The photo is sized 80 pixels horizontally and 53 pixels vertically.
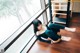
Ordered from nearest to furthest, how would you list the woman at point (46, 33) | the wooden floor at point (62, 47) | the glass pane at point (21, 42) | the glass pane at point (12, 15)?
the glass pane at point (12, 15)
the glass pane at point (21, 42)
the wooden floor at point (62, 47)
the woman at point (46, 33)

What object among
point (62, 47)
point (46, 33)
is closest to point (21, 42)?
point (46, 33)

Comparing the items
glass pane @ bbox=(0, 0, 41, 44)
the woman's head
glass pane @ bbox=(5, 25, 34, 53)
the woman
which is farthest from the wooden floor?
glass pane @ bbox=(0, 0, 41, 44)

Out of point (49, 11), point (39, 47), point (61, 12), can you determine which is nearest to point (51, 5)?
point (49, 11)

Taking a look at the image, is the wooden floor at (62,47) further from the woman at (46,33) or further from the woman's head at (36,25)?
the woman's head at (36,25)

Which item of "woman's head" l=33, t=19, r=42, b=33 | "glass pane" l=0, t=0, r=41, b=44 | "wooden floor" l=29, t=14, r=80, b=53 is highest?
"glass pane" l=0, t=0, r=41, b=44

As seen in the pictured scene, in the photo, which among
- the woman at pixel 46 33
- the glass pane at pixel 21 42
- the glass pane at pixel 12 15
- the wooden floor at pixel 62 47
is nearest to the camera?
the glass pane at pixel 12 15

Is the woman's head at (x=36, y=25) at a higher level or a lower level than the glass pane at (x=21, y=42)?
higher

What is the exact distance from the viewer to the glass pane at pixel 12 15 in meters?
1.73

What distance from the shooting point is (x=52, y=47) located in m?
2.35

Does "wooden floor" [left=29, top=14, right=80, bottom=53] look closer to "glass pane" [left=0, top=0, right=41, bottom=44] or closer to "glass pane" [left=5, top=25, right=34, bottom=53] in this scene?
"glass pane" [left=5, top=25, right=34, bottom=53]

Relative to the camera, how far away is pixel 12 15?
1922 mm

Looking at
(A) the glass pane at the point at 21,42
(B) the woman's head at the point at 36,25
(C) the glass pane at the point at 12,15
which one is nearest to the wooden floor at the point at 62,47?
(A) the glass pane at the point at 21,42

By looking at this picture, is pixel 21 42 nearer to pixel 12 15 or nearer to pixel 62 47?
pixel 12 15

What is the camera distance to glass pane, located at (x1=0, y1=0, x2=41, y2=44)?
1.73 m
